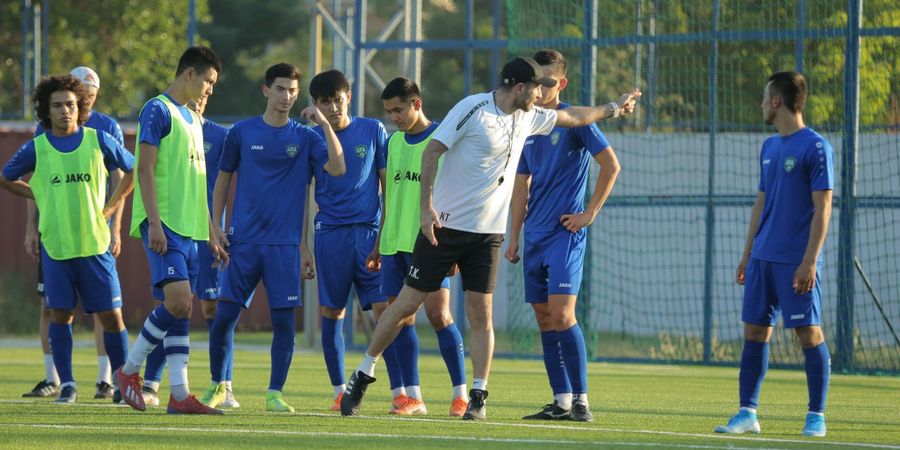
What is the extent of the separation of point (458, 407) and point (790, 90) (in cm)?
281

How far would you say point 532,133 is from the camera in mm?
8805

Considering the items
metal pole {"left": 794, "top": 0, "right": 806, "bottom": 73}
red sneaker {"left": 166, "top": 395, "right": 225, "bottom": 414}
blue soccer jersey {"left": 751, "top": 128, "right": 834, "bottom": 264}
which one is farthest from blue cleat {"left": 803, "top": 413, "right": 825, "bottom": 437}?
metal pole {"left": 794, "top": 0, "right": 806, "bottom": 73}

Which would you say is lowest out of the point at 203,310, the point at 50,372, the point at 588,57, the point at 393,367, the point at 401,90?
the point at 50,372

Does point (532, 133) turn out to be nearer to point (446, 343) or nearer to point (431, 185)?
point (431, 185)

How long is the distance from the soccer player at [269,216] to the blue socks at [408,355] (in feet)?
2.39

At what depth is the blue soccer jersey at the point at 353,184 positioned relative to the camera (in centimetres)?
988

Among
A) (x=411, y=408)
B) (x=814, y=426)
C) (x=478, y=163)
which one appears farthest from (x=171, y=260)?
(x=814, y=426)

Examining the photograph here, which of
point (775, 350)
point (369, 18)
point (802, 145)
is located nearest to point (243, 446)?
point (802, 145)

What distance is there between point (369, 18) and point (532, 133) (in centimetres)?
5574

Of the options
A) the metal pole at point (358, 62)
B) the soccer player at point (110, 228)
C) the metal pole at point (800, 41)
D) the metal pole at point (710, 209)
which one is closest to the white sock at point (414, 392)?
the soccer player at point (110, 228)

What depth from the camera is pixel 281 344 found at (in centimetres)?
964

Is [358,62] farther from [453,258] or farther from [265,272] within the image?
[453,258]

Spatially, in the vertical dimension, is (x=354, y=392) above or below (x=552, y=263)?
below

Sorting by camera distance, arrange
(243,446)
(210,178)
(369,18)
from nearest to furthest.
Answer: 1. (243,446)
2. (210,178)
3. (369,18)
